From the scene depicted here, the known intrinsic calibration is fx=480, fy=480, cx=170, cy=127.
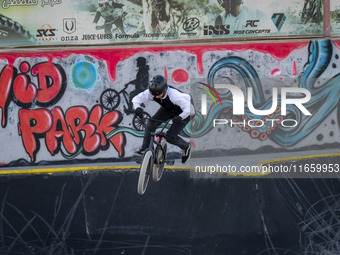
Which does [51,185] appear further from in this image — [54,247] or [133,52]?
[133,52]

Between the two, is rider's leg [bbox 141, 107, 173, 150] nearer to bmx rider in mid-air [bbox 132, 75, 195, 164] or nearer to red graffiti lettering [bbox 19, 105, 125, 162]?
bmx rider in mid-air [bbox 132, 75, 195, 164]

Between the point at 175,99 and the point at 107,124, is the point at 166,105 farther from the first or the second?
the point at 107,124

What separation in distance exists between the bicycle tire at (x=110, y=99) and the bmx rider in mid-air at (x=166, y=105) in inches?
194

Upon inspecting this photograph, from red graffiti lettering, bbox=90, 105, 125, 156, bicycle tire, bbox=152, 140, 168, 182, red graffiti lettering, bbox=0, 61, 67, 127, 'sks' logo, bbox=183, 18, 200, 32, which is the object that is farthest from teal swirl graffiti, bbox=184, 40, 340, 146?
bicycle tire, bbox=152, 140, 168, 182

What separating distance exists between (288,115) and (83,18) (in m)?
6.54

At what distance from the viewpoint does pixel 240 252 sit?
405 inches

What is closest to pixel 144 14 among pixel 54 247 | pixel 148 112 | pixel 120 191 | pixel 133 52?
pixel 133 52

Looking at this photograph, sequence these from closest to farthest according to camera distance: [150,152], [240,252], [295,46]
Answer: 1. [150,152]
2. [240,252]
3. [295,46]

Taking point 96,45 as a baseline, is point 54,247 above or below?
below

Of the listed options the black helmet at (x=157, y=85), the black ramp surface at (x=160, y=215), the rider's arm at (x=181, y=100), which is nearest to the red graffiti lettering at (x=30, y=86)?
the black ramp surface at (x=160, y=215)

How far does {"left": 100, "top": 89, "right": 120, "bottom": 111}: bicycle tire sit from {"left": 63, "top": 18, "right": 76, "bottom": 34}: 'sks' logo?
6.59 ft

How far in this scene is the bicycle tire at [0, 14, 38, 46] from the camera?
14023 mm

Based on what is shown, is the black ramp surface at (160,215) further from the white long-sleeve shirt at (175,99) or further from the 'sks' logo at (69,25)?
the 'sks' logo at (69,25)

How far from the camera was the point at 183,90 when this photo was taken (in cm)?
1373
